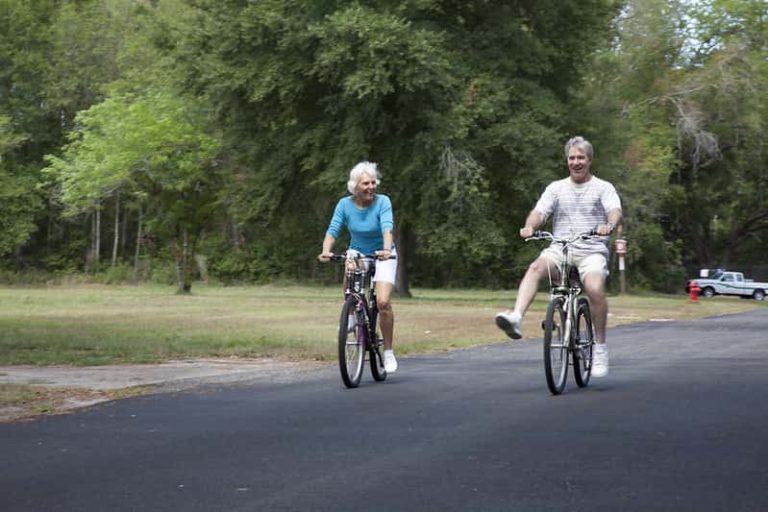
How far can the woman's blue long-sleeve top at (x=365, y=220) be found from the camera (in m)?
11.7

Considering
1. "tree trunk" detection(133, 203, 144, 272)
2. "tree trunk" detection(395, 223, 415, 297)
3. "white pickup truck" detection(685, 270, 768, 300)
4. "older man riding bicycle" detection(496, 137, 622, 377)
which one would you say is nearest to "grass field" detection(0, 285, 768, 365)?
"older man riding bicycle" detection(496, 137, 622, 377)

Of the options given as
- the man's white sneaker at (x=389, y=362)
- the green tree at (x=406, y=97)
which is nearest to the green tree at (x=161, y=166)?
the green tree at (x=406, y=97)

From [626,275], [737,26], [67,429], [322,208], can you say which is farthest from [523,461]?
[737,26]

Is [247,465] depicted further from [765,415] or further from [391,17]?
[391,17]

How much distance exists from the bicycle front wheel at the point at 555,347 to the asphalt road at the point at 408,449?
6.8 inches

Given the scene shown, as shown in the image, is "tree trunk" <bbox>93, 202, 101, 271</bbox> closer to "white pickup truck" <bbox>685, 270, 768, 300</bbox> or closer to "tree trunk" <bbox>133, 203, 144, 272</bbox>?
"tree trunk" <bbox>133, 203, 144, 272</bbox>

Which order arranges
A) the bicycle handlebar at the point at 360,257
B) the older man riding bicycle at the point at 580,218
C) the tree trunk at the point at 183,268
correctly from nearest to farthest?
the older man riding bicycle at the point at 580,218
the bicycle handlebar at the point at 360,257
the tree trunk at the point at 183,268

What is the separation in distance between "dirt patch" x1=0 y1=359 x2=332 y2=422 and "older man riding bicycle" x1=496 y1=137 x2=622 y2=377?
2824 millimetres

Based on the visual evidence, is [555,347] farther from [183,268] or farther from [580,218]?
[183,268]

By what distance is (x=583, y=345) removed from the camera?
36.4 feet

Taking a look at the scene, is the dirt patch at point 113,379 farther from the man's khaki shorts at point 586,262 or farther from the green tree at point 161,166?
the green tree at point 161,166

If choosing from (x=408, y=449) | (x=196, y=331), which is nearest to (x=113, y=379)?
(x=408, y=449)

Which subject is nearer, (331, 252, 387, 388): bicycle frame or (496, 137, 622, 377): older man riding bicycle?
(496, 137, 622, 377): older man riding bicycle

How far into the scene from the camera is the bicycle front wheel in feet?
33.8
